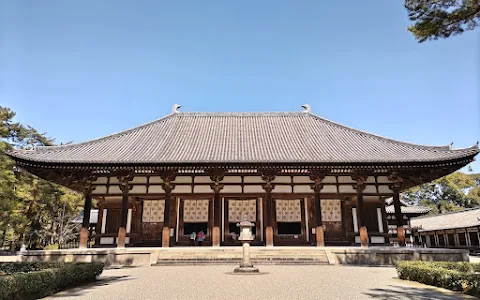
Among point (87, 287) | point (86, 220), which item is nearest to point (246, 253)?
point (87, 287)

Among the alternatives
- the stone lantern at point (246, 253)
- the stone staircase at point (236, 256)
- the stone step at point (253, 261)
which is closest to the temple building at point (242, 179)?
the stone staircase at point (236, 256)

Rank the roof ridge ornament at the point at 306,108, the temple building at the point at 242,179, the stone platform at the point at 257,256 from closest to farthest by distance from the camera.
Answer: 1. the stone platform at the point at 257,256
2. the temple building at the point at 242,179
3. the roof ridge ornament at the point at 306,108

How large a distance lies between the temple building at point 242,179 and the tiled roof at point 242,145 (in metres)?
0.06

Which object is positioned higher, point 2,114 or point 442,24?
point 2,114

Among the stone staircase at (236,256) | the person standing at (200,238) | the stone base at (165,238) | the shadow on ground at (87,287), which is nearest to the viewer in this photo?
the shadow on ground at (87,287)

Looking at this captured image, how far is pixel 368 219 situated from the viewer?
18.1 m

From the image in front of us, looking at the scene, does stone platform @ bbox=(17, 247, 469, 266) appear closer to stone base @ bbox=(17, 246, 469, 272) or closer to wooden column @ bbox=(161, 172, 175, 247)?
stone base @ bbox=(17, 246, 469, 272)

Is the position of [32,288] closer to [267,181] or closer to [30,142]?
[267,181]

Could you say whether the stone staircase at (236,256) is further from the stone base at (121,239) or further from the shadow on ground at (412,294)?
the shadow on ground at (412,294)

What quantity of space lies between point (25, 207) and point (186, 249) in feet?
68.3

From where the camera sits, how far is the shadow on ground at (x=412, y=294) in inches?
286

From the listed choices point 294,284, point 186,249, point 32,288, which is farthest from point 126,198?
point 294,284

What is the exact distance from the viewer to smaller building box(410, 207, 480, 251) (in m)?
28.4

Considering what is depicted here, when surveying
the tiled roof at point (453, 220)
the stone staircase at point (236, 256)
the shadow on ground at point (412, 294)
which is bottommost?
the shadow on ground at point (412, 294)
